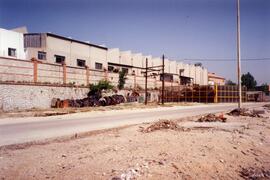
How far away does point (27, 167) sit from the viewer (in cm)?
543

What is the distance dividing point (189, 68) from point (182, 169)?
2682 inches

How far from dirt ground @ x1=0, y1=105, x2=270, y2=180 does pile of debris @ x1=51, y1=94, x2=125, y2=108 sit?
19624mm

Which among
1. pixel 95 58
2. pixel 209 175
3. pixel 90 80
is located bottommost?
pixel 209 175

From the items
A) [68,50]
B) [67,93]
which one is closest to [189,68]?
[68,50]

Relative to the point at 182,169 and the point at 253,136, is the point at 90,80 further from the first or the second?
the point at 182,169

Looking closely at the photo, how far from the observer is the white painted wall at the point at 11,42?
30.0 metres

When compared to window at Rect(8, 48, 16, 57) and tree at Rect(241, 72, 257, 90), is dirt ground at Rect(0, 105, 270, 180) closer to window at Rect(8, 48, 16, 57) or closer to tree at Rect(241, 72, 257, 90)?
window at Rect(8, 48, 16, 57)

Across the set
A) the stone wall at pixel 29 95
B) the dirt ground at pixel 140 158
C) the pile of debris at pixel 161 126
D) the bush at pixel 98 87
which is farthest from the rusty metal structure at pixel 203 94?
the dirt ground at pixel 140 158

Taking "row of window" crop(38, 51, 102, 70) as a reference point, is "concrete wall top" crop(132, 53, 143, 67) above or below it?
above

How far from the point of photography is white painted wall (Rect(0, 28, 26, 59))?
30031 millimetres

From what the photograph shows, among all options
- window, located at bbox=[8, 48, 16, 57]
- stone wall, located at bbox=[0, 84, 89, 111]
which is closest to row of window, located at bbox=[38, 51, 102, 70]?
window, located at bbox=[8, 48, 16, 57]

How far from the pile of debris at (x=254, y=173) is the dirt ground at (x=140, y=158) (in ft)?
0.40

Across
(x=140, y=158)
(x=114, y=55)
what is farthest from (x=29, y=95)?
(x=114, y=55)

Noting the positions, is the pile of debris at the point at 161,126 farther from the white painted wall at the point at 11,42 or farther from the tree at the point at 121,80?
the tree at the point at 121,80
